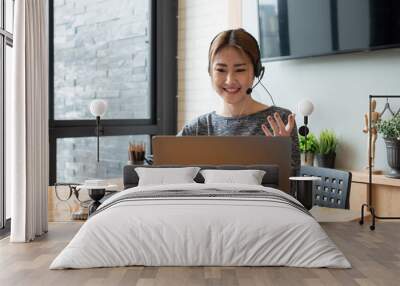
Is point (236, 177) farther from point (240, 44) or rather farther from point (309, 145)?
point (309, 145)

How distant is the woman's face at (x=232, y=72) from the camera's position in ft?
14.0

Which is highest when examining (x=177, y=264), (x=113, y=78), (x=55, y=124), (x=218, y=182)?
(x=113, y=78)

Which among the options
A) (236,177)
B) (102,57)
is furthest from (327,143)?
(102,57)

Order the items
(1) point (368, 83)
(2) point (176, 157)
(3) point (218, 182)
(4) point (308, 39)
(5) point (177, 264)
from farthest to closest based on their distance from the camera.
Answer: (4) point (308, 39)
(1) point (368, 83)
(2) point (176, 157)
(3) point (218, 182)
(5) point (177, 264)

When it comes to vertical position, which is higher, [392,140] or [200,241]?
[392,140]

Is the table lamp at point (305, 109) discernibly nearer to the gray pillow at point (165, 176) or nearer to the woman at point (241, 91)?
the woman at point (241, 91)

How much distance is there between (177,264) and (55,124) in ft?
11.9

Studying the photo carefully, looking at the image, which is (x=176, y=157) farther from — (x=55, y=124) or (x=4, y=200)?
(x=55, y=124)

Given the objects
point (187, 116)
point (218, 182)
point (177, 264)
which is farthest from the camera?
point (187, 116)

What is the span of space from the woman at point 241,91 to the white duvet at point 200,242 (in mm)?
1209

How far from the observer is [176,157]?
408cm

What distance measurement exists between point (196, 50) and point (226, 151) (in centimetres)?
351

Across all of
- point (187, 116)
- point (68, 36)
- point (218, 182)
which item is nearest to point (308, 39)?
point (187, 116)

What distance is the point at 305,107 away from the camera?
5840 mm
